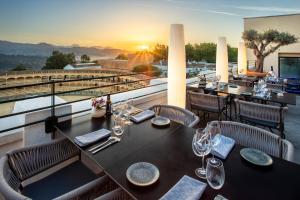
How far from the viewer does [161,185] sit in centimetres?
94

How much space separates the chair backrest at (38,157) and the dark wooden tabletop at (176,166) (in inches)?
5.8

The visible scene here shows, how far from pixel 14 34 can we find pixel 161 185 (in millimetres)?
13624

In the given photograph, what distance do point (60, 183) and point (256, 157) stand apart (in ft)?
4.35

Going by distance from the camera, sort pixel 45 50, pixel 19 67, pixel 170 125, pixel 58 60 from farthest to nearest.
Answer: pixel 45 50
pixel 58 60
pixel 19 67
pixel 170 125

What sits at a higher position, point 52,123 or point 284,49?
point 284,49

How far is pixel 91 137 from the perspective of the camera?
4.59 feet

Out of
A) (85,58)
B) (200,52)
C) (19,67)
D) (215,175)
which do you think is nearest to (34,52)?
(19,67)

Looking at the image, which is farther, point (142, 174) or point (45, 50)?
point (45, 50)

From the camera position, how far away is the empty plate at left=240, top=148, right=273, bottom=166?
1106 mm

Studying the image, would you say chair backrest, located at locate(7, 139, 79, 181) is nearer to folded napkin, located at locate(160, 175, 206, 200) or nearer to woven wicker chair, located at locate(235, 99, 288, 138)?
folded napkin, located at locate(160, 175, 206, 200)

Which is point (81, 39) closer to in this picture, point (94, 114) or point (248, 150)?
point (94, 114)

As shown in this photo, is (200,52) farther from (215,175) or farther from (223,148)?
(215,175)

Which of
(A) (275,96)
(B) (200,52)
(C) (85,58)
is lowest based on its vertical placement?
(A) (275,96)

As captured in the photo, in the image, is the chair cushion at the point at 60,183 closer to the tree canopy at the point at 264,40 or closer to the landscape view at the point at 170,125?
the landscape view at the point at 170,125
